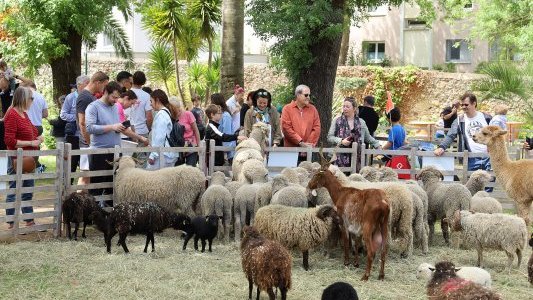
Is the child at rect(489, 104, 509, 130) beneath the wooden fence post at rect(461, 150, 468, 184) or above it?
above

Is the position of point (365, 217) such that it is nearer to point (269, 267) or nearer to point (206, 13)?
point (269, 267)

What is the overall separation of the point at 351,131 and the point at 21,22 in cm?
1082

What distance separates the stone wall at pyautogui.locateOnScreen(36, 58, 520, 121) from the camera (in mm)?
33500

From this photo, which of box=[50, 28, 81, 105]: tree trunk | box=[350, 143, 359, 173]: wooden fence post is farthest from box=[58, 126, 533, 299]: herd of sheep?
box=[50, 28, 81, 105]: tree trunk

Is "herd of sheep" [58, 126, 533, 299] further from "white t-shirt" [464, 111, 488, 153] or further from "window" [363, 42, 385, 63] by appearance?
"window" [363, 42, 385, 63]

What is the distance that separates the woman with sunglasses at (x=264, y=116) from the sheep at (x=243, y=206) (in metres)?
2.31

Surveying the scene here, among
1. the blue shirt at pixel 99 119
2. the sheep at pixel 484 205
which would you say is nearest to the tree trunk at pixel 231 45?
the blue shirt at pixel 99 119

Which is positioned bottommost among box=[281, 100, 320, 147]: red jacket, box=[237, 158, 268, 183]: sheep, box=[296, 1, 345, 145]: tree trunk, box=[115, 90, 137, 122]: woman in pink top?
box=[237, 158, 268, 183]: sheep

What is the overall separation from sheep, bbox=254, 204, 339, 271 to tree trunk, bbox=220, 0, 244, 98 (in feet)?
28.8

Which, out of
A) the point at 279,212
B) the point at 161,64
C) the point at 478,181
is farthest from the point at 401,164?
the point at 161,64

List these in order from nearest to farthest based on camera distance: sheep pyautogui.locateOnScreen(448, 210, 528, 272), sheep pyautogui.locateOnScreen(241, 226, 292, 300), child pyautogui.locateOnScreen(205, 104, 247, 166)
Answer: sheep pyautogui.locateOnScreen(241, 226, 292, 300) → sheep pyautogui.locateOnScreen(448, 210, 528, 272) → child pyautogui.locateOnScreen(205, 104, 247, 166)

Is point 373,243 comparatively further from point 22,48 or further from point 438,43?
point 438,43

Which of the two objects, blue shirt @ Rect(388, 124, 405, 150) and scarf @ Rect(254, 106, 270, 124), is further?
blue shirt @ Rect(388, 124, 405, 150)

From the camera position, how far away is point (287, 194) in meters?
10.4
